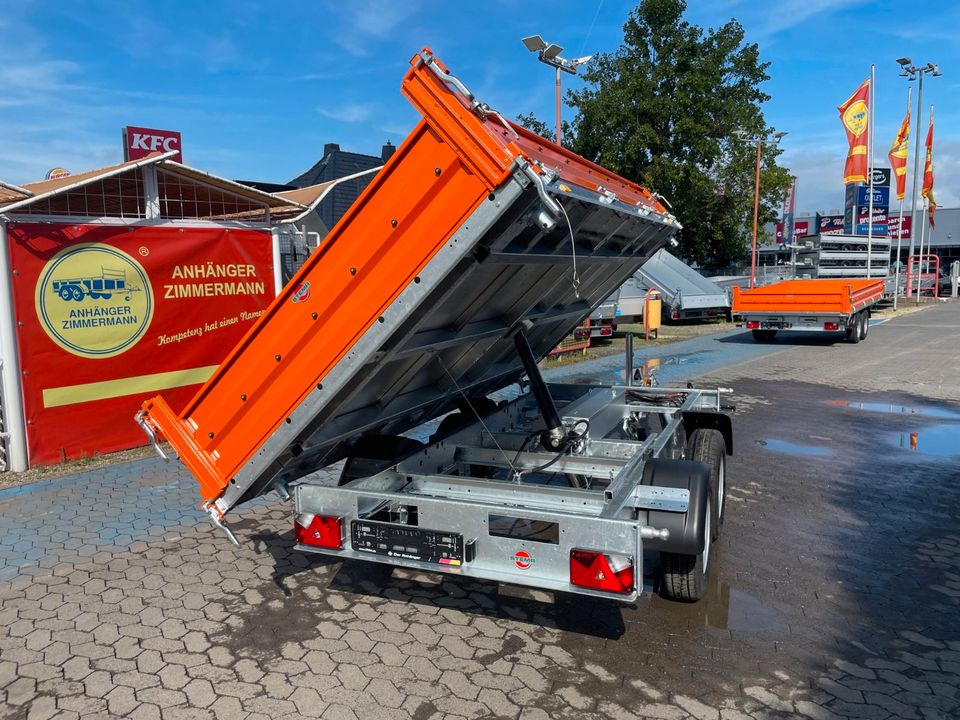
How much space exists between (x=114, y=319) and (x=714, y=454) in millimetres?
6114

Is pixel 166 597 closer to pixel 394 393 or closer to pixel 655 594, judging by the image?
pixel 394 393

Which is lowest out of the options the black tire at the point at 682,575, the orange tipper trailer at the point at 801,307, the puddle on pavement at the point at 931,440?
the puddle on pavement at the point at 931,440

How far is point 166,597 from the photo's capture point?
14.4 ft

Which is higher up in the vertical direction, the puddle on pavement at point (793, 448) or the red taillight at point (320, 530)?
the red taillight at point (320, 530)

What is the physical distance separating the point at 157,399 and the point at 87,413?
4.46m

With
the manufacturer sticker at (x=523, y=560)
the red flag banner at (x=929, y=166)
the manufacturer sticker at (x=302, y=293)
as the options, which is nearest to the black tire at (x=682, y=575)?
the manufacturer sticker at (x=523, y=560)

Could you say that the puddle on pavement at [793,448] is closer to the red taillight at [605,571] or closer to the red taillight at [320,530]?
the red taillight at [605,571]

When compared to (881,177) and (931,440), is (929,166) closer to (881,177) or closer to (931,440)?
(881,177)

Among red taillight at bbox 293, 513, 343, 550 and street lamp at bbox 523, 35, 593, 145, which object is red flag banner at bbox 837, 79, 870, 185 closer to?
street lamp at bbox 523, 35, 593, 145

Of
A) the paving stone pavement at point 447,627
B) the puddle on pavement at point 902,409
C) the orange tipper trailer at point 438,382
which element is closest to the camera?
the orange tipper trailer at point 438,382

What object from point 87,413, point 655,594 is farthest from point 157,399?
point 87,413

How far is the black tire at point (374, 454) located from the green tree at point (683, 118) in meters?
31.8

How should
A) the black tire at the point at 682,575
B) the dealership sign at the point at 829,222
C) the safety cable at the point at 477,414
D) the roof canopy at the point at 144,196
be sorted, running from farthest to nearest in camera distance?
the dealership sign at the point at 829,222 → the roof canopy at the point at 144,196 → the safety cable at the point at 477,414 → the black tire at the point at 682,575

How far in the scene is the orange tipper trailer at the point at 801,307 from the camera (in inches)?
687
